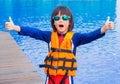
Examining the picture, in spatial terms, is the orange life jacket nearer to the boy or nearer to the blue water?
the boy

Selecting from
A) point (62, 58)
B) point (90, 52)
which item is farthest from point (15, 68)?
point (90, 52)

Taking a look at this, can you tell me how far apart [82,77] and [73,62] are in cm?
390

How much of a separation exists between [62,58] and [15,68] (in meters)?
2.67

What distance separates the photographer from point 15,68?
4.91m

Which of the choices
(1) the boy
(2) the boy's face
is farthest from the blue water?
(2) the boy's face

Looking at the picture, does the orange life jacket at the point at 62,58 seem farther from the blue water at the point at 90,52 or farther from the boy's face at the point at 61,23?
the blue water at the point at 90,52

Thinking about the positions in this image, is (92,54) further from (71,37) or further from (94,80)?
(71,37)

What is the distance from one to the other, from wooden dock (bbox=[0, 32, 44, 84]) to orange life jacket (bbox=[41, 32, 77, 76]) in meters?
1.77

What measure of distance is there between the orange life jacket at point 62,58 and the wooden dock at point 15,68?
1766 mm

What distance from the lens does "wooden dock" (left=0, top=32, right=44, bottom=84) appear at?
168 inches

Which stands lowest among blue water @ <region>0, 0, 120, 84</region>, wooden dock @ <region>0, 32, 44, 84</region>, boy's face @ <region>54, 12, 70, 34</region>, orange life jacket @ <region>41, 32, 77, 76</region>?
blue water @ <region>0, 0, 120, 84</region>

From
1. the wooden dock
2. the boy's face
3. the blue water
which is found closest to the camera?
the boy's face

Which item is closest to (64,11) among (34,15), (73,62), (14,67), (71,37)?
(71,37)

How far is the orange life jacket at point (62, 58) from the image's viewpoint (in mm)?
2393
